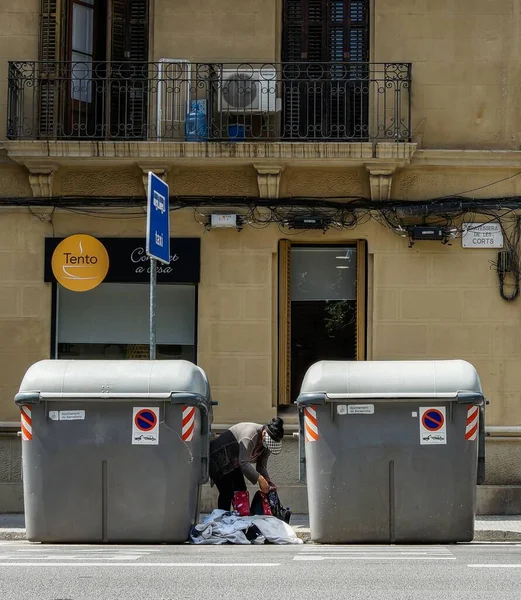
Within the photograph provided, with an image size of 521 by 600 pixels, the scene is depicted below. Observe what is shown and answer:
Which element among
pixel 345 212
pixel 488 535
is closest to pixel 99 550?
pixel 488 535

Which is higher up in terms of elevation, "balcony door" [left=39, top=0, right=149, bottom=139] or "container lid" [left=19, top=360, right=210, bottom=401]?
"balcony door" [left=39, top=0, right=149, bottom=139]

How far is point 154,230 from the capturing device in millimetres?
12117

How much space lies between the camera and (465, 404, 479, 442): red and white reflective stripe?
36.7 ft

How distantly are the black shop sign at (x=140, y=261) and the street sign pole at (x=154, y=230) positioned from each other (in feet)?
7.89

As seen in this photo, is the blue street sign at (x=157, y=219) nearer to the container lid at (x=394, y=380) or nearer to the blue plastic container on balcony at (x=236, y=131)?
the container lid at (x=394, y=380)

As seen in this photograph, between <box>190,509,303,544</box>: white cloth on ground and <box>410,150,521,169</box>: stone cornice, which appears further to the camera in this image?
<box>410,150,521,169</box>: stone cornice

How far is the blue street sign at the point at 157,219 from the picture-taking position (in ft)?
39.2

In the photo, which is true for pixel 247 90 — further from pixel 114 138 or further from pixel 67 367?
pixel 67 367

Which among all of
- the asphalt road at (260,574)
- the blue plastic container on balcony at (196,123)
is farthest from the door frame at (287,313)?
the asphalt road at (260,574)

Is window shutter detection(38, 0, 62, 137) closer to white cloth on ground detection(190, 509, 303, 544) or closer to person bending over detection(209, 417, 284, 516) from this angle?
person bending over detection(209, 417, 284, 516)

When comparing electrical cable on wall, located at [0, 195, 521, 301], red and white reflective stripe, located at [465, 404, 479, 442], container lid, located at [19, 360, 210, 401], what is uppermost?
electrical cable on wall, located at [0, 195, 521, 301]

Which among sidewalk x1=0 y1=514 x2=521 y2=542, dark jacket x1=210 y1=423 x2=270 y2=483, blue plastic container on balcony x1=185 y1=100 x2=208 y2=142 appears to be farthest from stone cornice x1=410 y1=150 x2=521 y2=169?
dark jacket x1=210 y1=423 x2=270 y2=483

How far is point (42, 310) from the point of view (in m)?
15.1

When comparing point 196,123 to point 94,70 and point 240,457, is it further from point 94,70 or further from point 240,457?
point 240,457
